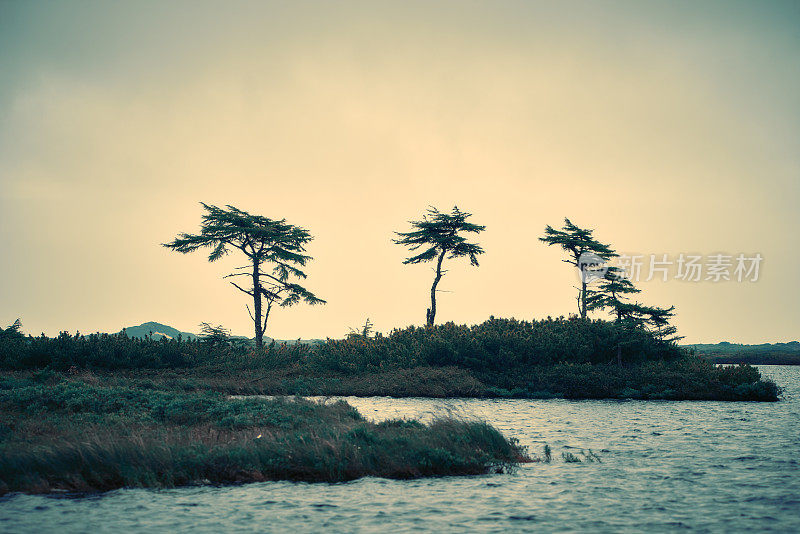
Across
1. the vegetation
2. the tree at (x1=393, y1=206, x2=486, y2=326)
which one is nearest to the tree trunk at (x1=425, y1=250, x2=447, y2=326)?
the tree at (x1=393, y1=206, x2=486, y2=326)

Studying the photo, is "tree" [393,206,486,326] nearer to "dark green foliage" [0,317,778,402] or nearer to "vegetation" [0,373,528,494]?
"dark green foliage" [0,317,778,402]

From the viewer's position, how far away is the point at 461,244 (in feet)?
184

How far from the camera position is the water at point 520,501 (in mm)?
10508

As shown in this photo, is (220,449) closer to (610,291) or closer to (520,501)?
(520,501)

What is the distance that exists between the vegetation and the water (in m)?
0.60

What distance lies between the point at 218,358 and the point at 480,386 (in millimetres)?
20436

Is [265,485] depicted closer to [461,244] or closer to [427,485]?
[427,485]

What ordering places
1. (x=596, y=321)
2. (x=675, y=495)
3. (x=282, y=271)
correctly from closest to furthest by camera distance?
(x=675, y=495) → (x=596, y=321) → (x=282, y=271)

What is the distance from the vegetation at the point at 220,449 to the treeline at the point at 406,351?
21.1m

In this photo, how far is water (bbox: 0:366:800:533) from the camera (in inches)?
414

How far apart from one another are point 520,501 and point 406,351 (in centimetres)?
3076

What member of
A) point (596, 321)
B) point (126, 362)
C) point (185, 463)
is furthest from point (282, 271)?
point (185, 463)

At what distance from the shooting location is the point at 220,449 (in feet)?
48.4

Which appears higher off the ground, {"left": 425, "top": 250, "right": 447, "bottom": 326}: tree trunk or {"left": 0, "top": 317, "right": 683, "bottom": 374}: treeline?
{"left": 425, "top": 250, "right": 447, "bottom": 326}: tree trunk
